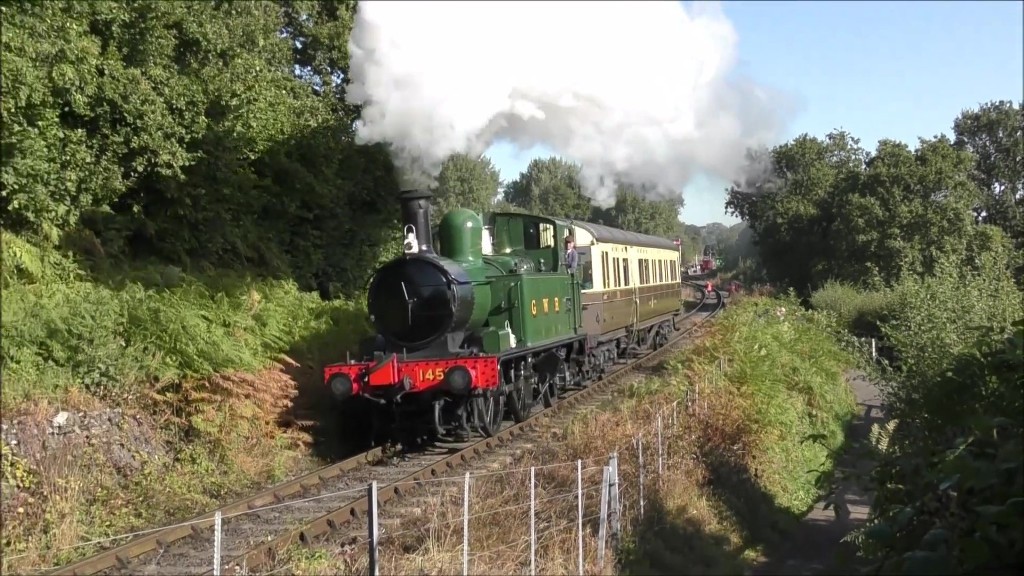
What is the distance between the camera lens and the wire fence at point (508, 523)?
7.42 metres

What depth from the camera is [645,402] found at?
45.6ft

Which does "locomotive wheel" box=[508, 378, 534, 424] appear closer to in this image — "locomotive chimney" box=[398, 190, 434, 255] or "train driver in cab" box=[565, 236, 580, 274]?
"train driver in cab" box=[565, 236, 580, 274]

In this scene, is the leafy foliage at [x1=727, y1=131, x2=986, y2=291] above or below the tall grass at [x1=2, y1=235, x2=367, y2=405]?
above

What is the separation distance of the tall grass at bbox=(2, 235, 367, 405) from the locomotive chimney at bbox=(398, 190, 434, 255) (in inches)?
108

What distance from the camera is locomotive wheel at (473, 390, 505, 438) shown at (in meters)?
13.0

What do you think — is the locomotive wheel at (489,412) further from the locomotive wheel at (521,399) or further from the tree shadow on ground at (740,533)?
the tree shadow on ground at (740,533)

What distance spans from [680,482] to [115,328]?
6874 mm

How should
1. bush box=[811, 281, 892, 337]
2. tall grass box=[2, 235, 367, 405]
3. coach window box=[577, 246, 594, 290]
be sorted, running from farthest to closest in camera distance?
bush box=[811, 281, 892, 337] → coach window box=[577, 246, 594, 290] → tall grass box=[2, 235, 367, 405]

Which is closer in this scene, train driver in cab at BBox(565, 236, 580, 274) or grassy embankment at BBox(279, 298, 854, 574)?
grassy embankment at BBox(279, 298, 854, 574)

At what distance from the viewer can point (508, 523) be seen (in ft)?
27.0

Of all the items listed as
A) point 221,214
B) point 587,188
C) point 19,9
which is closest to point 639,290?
point 587,188

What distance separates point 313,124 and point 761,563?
13005mm

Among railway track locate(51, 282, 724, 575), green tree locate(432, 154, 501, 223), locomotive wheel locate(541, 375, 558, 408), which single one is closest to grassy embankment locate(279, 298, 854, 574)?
railway track locate(51, 282, 724, 575)

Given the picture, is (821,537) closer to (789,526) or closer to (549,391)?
(789,526)
